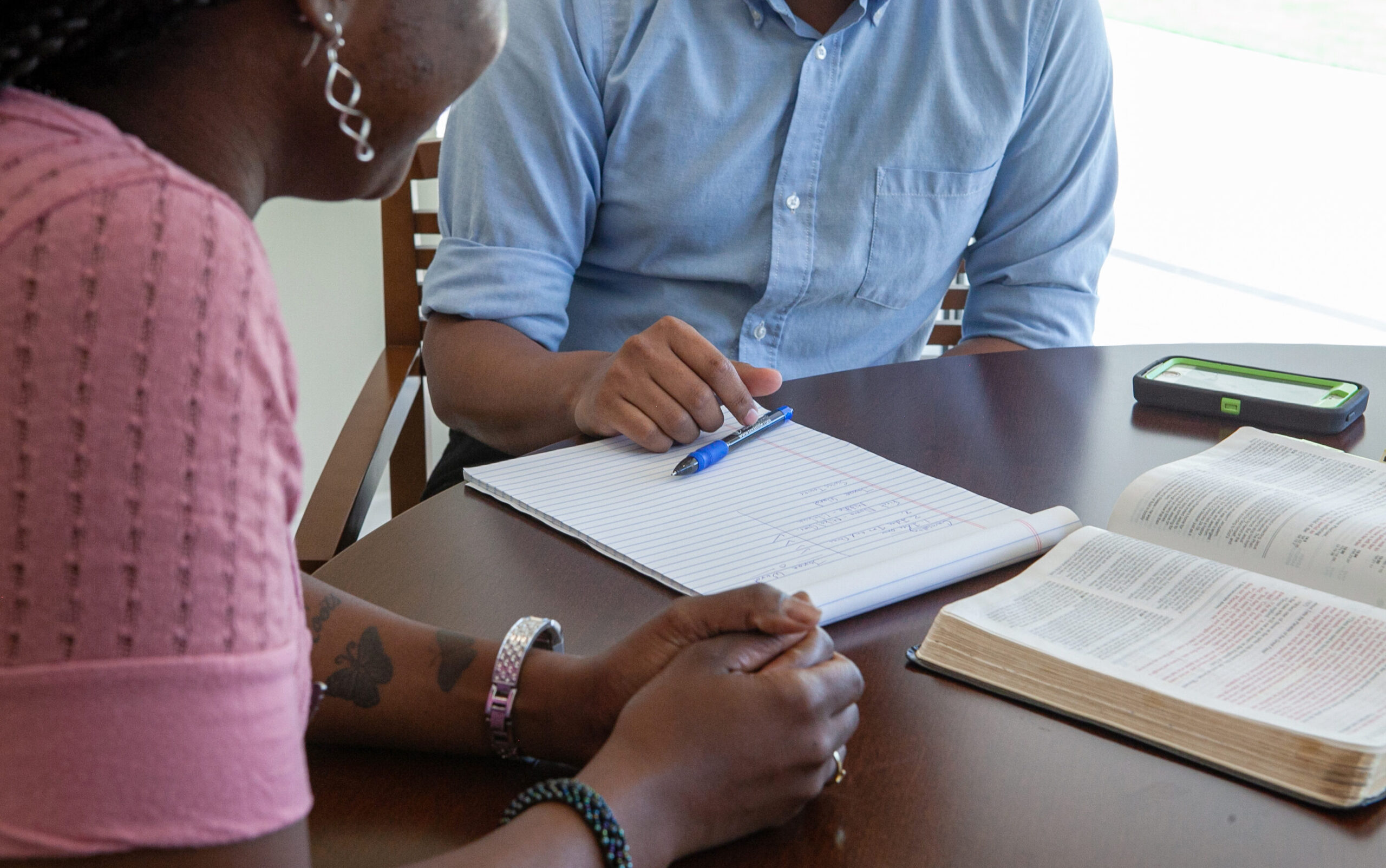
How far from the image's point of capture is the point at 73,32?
381 millimetres

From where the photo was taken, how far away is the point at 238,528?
1.25 feet

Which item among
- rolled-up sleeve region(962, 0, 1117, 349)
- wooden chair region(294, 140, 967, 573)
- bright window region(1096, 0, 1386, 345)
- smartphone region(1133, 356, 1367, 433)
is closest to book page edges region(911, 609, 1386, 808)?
smartphone region(1133, 356, 1367, 433)

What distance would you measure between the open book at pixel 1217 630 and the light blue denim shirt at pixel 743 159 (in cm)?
59

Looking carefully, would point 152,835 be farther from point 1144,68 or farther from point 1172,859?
point 1144,68

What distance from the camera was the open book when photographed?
1.82 feet

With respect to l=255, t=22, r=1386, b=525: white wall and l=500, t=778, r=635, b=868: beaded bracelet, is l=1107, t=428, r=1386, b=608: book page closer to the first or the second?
l=500, t=778, r=635, b=868: beaded bracelet

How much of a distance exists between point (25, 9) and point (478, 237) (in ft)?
3.00

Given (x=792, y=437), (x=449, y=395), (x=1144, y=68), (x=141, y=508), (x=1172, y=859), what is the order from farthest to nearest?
1. (x=1144, y=68)
2. (x=449, y=395)
3. (x=792, y=437)
4. (x=1172, y=859)
5. (x=141, y=508)

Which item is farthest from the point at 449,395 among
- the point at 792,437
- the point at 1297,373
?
the point at 1297,373

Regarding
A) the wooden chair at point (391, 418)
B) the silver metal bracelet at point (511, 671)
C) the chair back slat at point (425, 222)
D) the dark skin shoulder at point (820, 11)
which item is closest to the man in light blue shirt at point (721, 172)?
the dark skin shoulder at point (820, 11)

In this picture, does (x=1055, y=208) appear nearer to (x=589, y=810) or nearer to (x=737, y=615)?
(x=737, y=615)

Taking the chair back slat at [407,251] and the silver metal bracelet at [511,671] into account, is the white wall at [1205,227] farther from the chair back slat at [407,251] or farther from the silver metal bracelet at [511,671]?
the silver metal bracelet at [511,671]

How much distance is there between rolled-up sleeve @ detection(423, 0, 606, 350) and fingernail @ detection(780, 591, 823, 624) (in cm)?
76

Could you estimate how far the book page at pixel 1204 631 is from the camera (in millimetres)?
577
